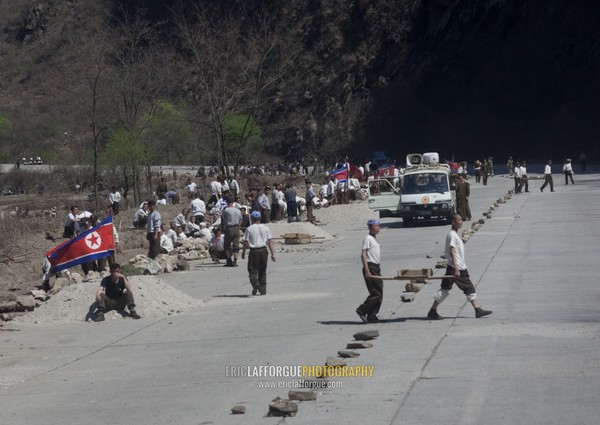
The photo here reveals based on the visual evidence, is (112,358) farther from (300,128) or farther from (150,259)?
(300,128)

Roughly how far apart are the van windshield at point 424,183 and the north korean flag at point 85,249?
1559cm

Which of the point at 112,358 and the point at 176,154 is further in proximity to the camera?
the point at 176,154

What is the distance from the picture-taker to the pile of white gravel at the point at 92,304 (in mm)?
20234

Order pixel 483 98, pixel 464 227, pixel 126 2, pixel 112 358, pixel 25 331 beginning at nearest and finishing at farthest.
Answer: pixel 112 358, pixel 25 331, pixel 464 227, pixel 483 98, pixel 126 2

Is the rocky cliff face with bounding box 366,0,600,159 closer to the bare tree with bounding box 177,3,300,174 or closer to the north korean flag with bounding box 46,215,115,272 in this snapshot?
the bare tree with bounding box 177,3,300,174

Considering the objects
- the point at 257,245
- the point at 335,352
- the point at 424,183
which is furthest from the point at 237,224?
the point at 335,352

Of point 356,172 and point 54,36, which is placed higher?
point 54,36

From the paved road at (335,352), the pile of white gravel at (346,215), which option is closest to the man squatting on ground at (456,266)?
the paved road at (335,352)

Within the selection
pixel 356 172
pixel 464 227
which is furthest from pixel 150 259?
pixel 356 172

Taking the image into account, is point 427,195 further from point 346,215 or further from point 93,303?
point 93,303

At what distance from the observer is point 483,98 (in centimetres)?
8800

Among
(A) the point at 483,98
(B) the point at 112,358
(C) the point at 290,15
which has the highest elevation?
(C) the point at 290,15

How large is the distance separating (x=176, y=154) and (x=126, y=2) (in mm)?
34065

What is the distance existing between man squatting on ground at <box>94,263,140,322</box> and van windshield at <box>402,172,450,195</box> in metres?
18.5
